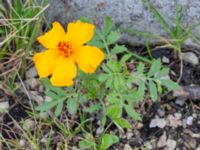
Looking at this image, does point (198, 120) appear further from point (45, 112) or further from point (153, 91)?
point (45, 112)

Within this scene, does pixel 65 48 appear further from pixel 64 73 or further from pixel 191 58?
pixel 191 58

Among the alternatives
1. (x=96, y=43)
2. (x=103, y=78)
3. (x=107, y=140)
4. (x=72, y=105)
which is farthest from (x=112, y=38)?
(x=107, y=140)

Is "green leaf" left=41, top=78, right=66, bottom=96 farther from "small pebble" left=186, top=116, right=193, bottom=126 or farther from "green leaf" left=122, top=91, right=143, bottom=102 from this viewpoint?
"small pebble" left=186, top=116, right=193, bottom=126

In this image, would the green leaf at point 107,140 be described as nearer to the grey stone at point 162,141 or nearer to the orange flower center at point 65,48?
the grey stone at point 162,141

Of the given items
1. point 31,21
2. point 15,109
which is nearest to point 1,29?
point 31,21

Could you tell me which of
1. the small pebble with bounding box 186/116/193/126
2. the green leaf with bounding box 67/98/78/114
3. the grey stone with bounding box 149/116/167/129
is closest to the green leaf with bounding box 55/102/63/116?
the green leaf with bounding box 67/98/78/114

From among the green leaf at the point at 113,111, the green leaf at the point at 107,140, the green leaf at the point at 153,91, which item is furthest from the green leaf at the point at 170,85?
the green leaf at the point at 107,140
